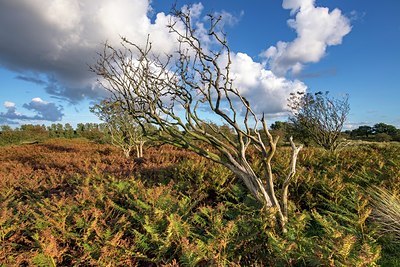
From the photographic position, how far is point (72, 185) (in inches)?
251

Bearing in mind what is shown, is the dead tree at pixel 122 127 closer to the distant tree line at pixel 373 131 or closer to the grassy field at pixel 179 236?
the grassy field at pixel 179 236

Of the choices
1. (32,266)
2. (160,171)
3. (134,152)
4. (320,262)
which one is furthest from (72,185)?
(134,152)

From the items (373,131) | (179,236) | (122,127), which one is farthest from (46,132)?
(373,131)

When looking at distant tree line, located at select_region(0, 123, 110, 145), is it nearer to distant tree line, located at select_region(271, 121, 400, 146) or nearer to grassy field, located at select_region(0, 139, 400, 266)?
distant tree line, located at select_region(271, 121, 400, 146)

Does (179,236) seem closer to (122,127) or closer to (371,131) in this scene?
(122,127)

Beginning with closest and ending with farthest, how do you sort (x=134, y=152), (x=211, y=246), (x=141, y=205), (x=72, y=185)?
(x=211, y=246), (x=141, y=205), (x=72, y=185), (x=134, y=152)

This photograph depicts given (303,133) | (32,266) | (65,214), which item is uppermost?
(303,133)

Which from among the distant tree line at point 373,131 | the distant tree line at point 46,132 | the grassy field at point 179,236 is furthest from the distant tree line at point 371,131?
the grassy field at point 179,236

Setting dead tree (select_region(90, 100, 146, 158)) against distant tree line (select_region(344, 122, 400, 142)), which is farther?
distant tree line (select_region(344, 122, 400, 142))

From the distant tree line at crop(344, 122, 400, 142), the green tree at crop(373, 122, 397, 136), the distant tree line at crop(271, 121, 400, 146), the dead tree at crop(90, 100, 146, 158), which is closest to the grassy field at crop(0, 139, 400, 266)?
the dead tree at crop(90, 100, 146, 158)

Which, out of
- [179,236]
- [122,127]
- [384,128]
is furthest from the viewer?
[384,128]

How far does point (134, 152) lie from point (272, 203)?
10.9 m

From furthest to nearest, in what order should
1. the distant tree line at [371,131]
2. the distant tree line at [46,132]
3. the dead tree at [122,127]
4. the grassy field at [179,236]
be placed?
the distant tree line at [371,131] < the distant tree line at [46,132] < the dead tree at [122,127] < the grassy field at [179,236]

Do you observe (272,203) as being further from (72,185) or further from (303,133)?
(303,133)
